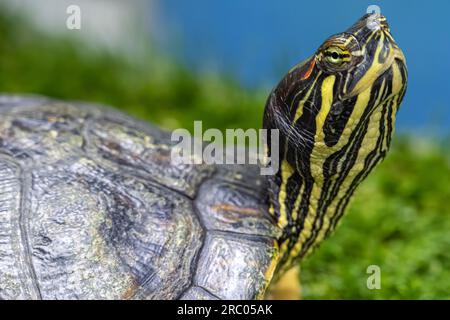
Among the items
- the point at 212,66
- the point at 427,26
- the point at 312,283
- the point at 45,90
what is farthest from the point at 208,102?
the point at 312,283

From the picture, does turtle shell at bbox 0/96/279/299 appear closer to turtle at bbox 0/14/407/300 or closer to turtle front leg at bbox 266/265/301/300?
turtle at bbox 0/14/407/300

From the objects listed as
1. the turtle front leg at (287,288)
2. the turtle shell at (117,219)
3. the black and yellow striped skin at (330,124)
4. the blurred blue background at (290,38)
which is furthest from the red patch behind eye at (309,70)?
the blurred blue background at (290,38)

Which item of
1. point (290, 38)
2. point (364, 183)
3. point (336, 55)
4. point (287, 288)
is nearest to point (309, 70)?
point (336, 55)

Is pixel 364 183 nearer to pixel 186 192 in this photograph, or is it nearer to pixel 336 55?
pixel 186 192

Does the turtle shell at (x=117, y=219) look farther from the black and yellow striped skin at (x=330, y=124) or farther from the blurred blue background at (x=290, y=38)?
the blurred blue background at (x=290, y=38)

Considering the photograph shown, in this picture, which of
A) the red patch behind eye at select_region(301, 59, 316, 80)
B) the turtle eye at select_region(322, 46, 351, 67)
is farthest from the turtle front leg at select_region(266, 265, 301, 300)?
the turtle eye at select_region(322, 46, 351, 67)

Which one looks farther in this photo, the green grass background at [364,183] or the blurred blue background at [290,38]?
the blurred blue background at [290,38]
